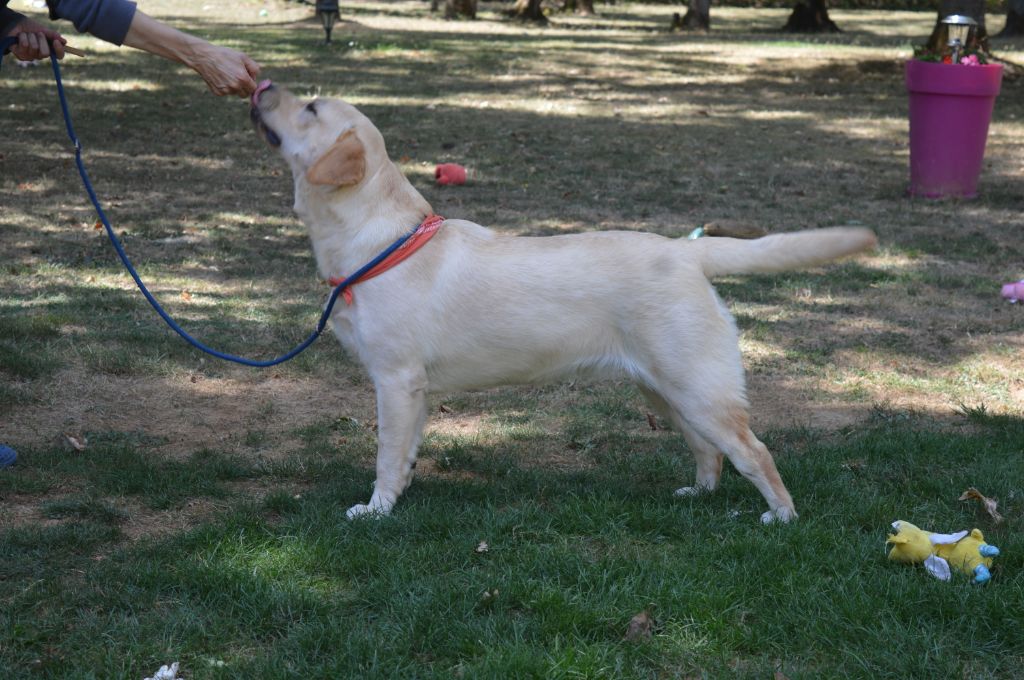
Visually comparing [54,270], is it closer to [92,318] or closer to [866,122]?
[92,318]

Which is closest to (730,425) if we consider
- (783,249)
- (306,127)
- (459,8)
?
(783,249)

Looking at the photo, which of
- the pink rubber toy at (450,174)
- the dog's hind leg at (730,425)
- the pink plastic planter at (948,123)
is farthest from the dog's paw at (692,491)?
the pink plastic planter at (948,123)

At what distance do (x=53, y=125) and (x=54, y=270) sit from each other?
606 cm

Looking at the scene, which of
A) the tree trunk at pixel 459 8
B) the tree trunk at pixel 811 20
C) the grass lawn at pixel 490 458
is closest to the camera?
the grass lawn at pixel 490 458

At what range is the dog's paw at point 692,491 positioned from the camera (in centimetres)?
457

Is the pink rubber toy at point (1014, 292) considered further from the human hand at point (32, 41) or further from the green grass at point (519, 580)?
the human hand at point (32, 41)

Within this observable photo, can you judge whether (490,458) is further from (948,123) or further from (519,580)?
(948,123)

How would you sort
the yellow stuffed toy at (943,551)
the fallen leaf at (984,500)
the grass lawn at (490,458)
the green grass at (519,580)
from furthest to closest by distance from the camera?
the fallen leaf at (984,500) < the yellow stuffed toy at (943,551) < the grass lawn at (490,458) < the green grass at (519,580)

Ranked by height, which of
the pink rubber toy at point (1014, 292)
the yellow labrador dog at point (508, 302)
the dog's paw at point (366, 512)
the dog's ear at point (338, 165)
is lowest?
the pink rubber toy at point (1014, 292)

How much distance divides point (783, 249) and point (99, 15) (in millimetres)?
2918

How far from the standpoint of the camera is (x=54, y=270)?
7.75 meters

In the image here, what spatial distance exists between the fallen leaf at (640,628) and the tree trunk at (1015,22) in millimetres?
29523

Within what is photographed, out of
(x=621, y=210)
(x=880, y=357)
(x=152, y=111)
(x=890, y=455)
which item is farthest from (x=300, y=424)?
(x=152, y=111)

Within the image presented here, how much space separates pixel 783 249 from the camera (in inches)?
165
